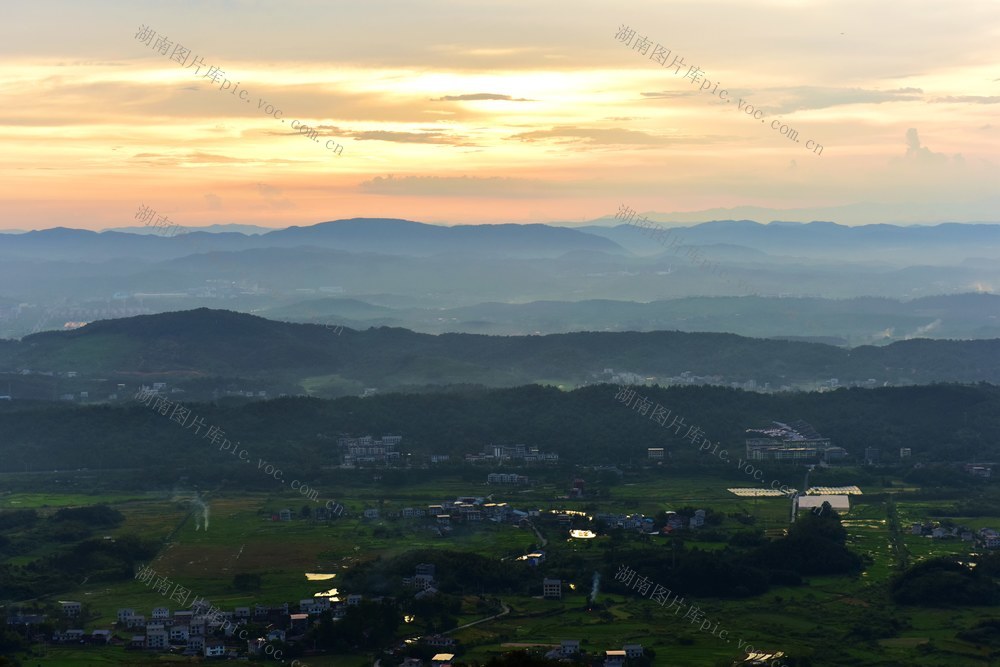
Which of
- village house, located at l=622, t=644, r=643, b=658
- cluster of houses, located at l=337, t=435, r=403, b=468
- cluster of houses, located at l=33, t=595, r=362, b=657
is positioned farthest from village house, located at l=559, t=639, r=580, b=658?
cluster of houses, located at l=337, t=435, r=403, b=468

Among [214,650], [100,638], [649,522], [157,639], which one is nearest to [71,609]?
[100,638]

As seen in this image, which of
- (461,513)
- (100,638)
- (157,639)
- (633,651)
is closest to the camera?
(633,651)

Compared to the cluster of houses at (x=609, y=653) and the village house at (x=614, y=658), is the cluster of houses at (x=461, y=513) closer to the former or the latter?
the cluster of houses at (x=609, y=653)

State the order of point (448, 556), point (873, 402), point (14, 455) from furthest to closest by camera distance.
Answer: point (873, 402) → point (14, 455) → point (448, 556)

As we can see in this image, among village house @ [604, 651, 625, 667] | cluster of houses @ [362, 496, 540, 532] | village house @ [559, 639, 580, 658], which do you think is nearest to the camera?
village house @ [604, 651, 625, 667]

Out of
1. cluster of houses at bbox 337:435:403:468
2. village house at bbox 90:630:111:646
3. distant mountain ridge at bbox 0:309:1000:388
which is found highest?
distant mountain ridge at bbox 0:309:1000:388

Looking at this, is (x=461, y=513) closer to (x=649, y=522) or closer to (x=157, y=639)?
(x=649, y=522)

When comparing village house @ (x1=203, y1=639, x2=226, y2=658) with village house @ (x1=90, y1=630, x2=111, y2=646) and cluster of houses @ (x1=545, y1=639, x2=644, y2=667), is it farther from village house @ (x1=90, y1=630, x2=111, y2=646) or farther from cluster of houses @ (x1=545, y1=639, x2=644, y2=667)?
cluster of houses @ (x1=545, y1=639, x2=644, y2=667)

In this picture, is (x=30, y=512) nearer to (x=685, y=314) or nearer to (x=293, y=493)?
(x=293, y=493)

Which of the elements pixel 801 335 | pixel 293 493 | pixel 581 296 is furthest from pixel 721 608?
pixel 581 296

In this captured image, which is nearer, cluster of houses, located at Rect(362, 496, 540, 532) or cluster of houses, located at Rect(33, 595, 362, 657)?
cluster of houses, located at Rect(33, 595, 362, 657)

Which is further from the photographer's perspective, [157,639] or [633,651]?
[157,639]
